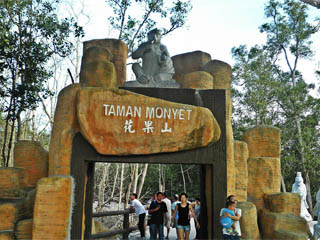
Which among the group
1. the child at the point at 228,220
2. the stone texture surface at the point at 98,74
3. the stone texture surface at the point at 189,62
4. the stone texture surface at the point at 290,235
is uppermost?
the stone texture surface at the point at 189,62

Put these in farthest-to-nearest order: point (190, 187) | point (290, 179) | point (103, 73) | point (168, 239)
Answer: point (190, 187) < point (290, 179) < point (168, 239) < point (103, 73)

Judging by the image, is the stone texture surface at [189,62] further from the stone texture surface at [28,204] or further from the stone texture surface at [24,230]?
the stone texture surface at [24,230]

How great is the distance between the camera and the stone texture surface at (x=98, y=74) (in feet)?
18.4

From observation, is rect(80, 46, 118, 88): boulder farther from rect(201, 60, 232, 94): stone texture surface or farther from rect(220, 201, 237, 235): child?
rect(220, 201, 237, 235): child

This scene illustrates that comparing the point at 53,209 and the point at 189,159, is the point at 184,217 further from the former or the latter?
the point at 53,209

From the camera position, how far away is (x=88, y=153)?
5.25 metres

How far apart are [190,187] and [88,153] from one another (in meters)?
20.8

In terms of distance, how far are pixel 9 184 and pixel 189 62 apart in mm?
4465

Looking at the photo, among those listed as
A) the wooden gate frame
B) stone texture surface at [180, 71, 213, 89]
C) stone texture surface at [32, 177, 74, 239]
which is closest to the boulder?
the wooden gate frame

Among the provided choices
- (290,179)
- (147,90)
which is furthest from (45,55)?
(290,179)

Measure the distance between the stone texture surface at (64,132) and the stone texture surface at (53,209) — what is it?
0.30 meters

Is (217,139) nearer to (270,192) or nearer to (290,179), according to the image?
(270,192)

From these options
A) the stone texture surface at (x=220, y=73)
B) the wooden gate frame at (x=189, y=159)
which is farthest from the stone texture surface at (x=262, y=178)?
the stone texture surface at (x=220, y=73)

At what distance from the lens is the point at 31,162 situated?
5.80 metres
